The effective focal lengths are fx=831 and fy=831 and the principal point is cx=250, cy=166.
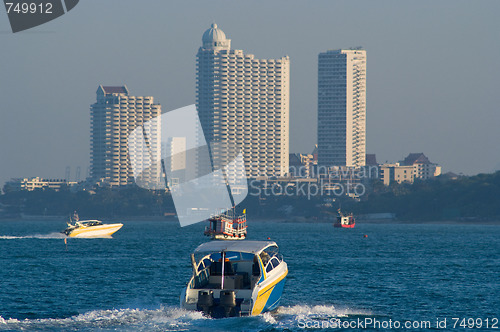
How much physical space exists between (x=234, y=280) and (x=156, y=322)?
204 inches

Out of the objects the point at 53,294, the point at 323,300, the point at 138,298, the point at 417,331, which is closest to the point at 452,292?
the point at 323,300

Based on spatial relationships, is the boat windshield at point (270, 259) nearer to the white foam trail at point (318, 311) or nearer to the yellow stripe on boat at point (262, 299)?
the yellow stripe on boat at point (262, 299)

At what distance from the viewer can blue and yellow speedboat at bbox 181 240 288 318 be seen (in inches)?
1641

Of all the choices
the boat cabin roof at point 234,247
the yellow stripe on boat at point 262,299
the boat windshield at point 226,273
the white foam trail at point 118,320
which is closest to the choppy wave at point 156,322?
the white foam trail at point 118,320

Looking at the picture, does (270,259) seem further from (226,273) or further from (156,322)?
(156,322)

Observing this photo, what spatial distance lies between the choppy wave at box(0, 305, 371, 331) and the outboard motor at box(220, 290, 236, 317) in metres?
0.73

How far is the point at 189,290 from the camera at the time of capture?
1679 inches

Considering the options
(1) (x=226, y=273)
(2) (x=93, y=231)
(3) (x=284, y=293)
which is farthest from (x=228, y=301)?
(2) (x=93, y=231)

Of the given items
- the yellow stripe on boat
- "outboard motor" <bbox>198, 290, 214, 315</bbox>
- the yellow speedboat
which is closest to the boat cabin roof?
the yellow stripe on boat

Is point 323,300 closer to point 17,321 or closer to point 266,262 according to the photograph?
point 266,262

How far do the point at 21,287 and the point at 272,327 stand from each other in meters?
27.0

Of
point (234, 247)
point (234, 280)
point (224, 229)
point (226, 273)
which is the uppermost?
point (234, 247)

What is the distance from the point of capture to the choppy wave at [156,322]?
132ft

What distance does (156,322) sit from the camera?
41719 millimetres
